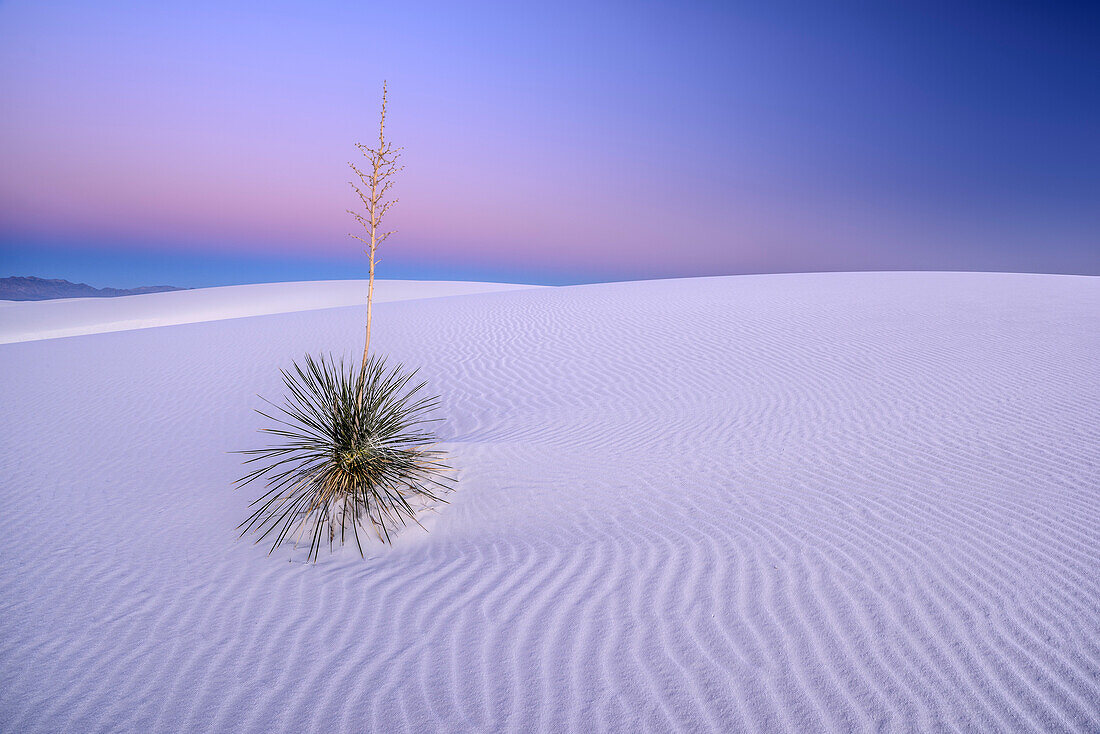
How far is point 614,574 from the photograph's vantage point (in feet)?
12.3

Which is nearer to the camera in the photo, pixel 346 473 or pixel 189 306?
pixel 346 473

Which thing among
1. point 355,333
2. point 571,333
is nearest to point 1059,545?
point 571,333

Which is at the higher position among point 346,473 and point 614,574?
point 346,473

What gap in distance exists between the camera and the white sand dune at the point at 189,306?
27.3 metres

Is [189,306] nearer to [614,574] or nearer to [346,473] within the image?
[346,473]

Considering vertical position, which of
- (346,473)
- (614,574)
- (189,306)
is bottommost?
(189,306)

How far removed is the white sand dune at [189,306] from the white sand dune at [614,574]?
67.8 feet

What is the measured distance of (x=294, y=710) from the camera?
2.69 meters

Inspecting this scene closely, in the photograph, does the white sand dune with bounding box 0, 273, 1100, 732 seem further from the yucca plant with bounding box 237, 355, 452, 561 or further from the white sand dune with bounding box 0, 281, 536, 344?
the white sand dune with bounding box 0, 281, 536, 344

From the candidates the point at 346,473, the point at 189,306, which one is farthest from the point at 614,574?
the point at 189,306

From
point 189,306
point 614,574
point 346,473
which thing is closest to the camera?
point 614,574

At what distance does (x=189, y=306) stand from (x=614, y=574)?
37814 millimetres

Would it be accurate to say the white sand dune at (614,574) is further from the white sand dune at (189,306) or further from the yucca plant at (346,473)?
the white sand dune at (189,306)

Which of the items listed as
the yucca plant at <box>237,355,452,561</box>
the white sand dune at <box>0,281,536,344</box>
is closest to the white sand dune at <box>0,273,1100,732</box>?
the yucca plant at <box>237,355,452,561</box>
